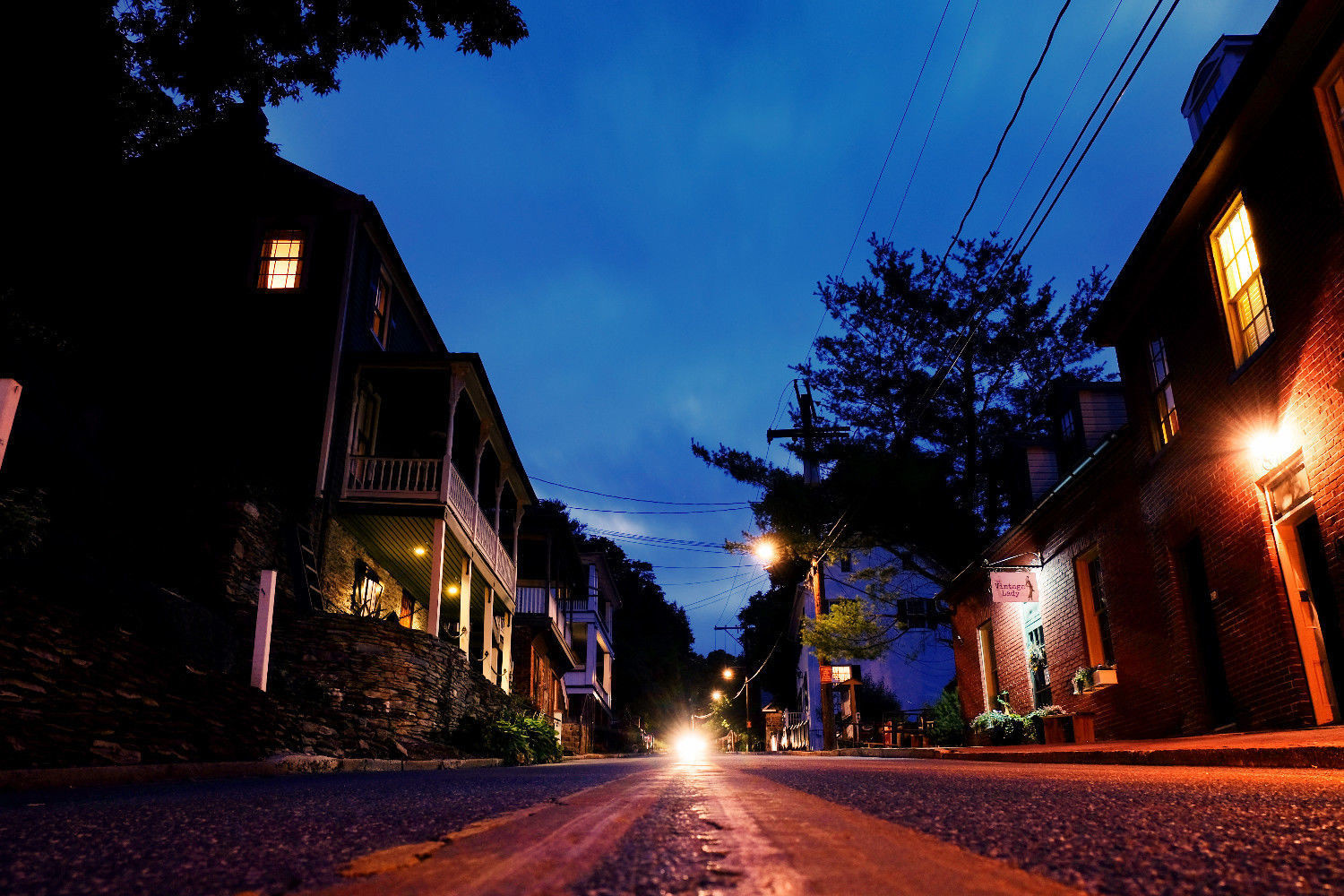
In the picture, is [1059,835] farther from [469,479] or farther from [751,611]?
[751,611]

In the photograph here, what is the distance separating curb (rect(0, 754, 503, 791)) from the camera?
15.8 ft

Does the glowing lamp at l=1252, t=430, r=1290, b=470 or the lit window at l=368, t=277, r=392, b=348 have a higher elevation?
the lit window at l=368, t=277, r=392, b=348

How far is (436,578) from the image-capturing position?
15.5 m

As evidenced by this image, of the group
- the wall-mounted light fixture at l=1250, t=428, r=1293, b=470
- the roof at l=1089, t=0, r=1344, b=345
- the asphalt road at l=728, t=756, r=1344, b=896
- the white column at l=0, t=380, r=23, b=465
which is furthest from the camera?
the wall-mounted light fixture at l=1250, t=428, r=1293, b=470

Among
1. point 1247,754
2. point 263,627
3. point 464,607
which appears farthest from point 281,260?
point 1247,754

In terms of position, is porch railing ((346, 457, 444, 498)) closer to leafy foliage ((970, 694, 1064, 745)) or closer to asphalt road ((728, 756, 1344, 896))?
leafy foliage ((970, 694, 1064, 745))

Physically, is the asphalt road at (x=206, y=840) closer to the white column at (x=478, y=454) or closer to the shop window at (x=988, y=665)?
the white column at (x=478, y=454)

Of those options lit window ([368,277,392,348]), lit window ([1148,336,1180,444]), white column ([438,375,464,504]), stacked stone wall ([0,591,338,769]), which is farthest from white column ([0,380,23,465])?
lit window ([1148,336,1180,444])

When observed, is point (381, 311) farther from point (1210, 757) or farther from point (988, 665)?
point (1210, 757)

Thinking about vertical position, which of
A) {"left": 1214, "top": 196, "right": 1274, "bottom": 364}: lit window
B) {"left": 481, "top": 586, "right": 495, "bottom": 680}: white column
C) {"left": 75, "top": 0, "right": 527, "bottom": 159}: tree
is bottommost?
{"left": 481, "top": 586, "right": 495, "bottom": 680}: white column

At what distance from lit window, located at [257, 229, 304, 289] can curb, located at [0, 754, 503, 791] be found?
1172 cm

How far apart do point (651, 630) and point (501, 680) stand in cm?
4064

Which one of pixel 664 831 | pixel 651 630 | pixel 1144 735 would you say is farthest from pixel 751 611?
pixel 664 831

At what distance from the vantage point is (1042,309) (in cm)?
2477
